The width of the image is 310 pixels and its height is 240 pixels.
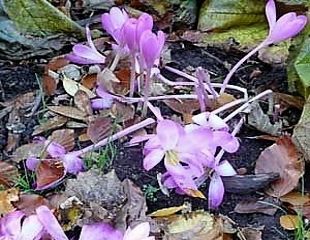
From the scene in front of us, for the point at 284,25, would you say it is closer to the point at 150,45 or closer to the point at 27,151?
the point at 150,45

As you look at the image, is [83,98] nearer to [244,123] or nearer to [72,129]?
[72,129]

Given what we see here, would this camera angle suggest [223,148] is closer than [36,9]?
Yes

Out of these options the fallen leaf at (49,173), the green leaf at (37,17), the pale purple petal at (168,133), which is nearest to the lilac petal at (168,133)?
the pale purple petal at (168,133)

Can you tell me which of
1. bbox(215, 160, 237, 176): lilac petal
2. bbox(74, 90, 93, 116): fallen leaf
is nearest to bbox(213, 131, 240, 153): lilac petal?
bbox(215, 160, 237, 176): lilac petal

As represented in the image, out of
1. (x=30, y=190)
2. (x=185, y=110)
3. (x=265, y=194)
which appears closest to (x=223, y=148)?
(x=265, y=194)

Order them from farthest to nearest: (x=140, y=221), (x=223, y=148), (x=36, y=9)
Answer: (x=36, y=9)
(x=223, y=148)
(x=140, y=221)

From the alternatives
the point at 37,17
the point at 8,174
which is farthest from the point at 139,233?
the point at 37,17

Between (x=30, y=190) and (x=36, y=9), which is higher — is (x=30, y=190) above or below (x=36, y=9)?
below
